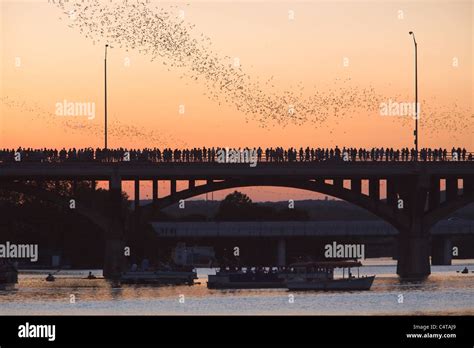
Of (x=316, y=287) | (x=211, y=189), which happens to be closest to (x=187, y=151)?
(x=211, y=189)

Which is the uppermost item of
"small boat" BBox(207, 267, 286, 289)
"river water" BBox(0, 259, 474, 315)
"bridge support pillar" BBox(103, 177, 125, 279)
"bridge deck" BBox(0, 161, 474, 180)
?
"bridge deck" BBox(0, 161, 474, 180)

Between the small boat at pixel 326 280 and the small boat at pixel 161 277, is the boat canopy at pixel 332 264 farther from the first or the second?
the small boat at pixel 161 277

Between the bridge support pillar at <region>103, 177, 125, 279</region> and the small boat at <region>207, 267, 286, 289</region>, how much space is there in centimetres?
1350

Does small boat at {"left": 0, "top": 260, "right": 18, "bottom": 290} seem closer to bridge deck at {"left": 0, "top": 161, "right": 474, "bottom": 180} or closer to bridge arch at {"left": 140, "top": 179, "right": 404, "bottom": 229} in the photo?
bridge deck at {"left": 0, "top": 161, "right": 474, "bottom": 180}

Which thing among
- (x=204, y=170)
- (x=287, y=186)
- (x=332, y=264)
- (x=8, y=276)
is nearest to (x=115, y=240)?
(x=8, y=276)

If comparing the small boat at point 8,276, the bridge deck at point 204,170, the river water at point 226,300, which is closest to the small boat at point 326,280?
the river water at point 226,300

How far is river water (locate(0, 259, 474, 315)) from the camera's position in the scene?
387 ft

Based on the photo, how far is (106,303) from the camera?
127 metres

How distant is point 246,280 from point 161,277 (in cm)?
981

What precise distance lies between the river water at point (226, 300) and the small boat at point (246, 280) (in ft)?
5.77

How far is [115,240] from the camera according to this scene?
169500 millimetres

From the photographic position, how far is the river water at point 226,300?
387 feet

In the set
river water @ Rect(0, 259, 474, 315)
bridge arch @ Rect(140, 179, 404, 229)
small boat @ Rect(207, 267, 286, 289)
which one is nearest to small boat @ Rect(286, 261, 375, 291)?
river water @ Rect(0, 259, 474, 315)
